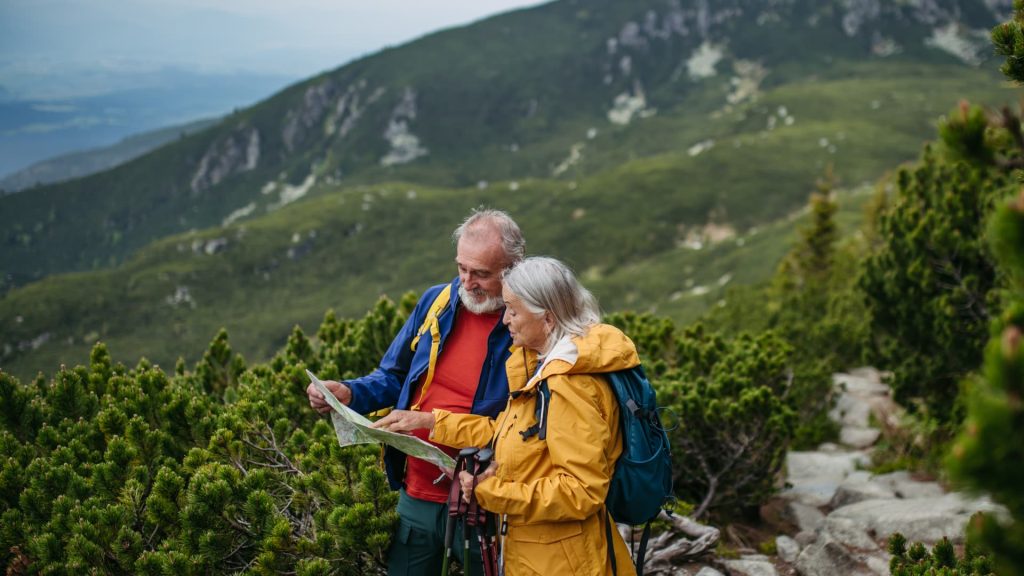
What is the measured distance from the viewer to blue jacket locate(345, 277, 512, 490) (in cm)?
420

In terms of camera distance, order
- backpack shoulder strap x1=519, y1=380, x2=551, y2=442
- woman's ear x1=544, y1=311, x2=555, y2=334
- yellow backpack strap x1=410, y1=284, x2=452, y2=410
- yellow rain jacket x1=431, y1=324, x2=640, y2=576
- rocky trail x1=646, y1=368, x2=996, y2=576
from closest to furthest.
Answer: yellow rain jacket x1=431, y1=324, x2=640, y2=576, backpack shoulder strap x1=519, y1=380, x2=551, y2=442, woman's ear x1=544, y1=311, x2=555, y2=334, yellow backpack strap x1=410, y1=284, x2=452, y2=410, rocky trail x1=646, y1=368, x2=996, y2=576

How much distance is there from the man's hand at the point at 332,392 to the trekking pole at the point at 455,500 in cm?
97

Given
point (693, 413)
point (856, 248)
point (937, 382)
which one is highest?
point (693, 413)

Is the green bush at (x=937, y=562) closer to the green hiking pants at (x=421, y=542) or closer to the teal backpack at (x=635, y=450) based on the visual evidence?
the teal backpack at (x=635, y=450)

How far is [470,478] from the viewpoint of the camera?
3588 mm

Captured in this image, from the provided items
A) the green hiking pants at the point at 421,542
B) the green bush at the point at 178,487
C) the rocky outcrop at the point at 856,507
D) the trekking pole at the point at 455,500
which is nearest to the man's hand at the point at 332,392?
the green bush at the point at 178,487

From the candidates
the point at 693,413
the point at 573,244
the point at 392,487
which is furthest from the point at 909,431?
the point at 573,244

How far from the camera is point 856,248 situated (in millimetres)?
56281

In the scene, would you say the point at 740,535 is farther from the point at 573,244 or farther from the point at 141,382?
the point at 573,244

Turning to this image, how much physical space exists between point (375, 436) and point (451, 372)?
0.62m

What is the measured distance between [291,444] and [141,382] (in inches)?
75.4

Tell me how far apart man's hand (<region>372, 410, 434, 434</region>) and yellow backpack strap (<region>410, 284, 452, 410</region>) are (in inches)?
10.5

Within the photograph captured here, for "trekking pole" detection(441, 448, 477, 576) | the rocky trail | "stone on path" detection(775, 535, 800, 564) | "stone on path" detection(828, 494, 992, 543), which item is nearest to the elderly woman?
"trekking pole" detection(441, 448, 477, 576)

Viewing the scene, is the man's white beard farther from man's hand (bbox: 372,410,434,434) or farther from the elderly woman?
man's hand (bbox: 372,410,434,434)
